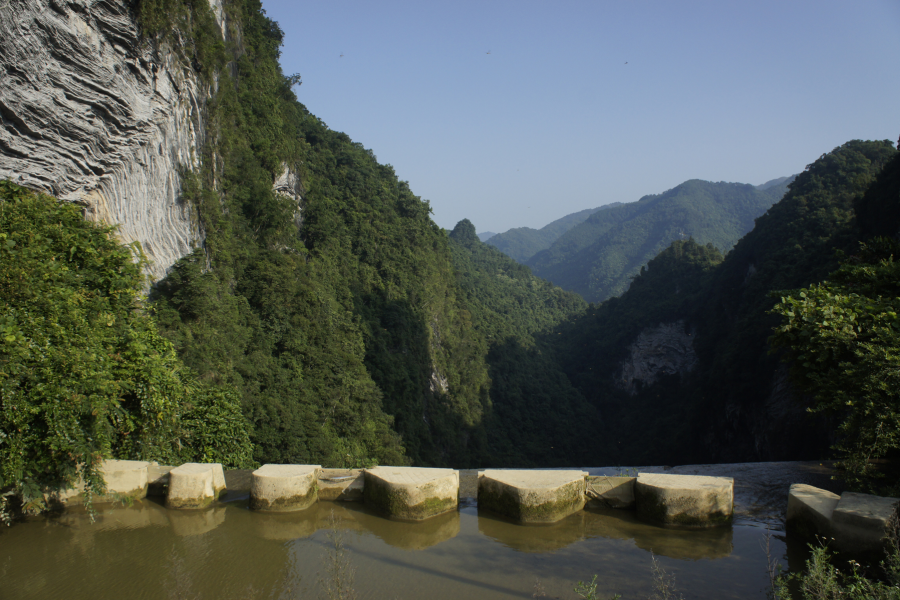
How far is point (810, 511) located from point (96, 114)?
16.0 metres

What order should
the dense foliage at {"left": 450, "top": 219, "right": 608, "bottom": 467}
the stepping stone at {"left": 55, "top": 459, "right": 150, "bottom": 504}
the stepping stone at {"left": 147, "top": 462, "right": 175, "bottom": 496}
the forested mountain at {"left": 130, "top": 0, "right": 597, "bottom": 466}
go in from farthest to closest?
the dense foliage at {"left": 450, "top": 219, "right": 608, "bottom": 467}, the forested mountain at {"left": 130, "top": 0, "right": 597, "bottom": 466}, the stepping stone at {"left": 147, "top": 462, "right": 175, "bottom": 496}, the stepping stone at {"left": 55, "top": 459, "right": 150, "bottom": 504}

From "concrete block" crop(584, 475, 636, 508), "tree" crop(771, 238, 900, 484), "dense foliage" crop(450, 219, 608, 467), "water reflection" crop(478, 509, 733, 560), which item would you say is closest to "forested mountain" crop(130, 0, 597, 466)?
"dense foliage" crop(450, 219, 608, 467)

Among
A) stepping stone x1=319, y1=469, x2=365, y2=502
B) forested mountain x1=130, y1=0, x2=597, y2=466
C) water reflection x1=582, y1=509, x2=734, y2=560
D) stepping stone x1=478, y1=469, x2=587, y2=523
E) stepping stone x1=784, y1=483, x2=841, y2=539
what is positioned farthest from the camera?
forested mountain x1=130, y1=0, x2=597, y2=466

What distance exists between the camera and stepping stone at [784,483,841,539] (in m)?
4.41

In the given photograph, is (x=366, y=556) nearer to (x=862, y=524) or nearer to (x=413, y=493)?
(x=413, y=493)

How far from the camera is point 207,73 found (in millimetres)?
21938

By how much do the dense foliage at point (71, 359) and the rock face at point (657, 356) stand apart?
65208 mm

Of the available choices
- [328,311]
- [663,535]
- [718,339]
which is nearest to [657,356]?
[718,339]

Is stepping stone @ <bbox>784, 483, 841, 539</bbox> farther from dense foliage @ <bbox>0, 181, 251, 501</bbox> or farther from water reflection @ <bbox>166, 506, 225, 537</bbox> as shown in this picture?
dense foliage @ <bbox>0, 181, 251, 501</bbox>

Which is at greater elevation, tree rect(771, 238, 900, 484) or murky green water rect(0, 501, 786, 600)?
tree rect(771, 238, 900, 484)

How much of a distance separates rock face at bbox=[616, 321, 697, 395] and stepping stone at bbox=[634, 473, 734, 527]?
6382 centimetres

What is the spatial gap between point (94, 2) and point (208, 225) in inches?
405

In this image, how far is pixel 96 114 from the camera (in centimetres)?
1314

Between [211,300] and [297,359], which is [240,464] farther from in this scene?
[297,359]
